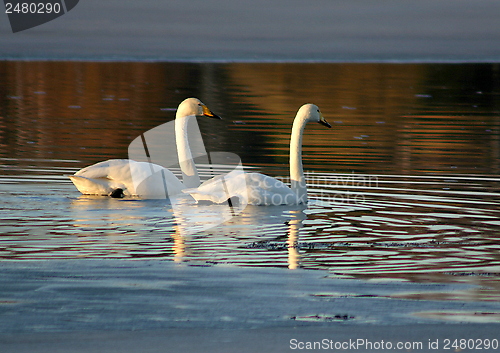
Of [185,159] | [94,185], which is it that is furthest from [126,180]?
[185,159]

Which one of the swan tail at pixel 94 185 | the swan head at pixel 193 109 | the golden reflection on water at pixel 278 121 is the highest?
the swan head at pixel 193 109

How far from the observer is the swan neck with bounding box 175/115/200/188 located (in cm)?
1170

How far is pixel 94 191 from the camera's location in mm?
11242

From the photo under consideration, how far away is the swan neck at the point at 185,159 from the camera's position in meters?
11.7

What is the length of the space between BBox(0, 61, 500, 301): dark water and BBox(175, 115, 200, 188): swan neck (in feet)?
3.38

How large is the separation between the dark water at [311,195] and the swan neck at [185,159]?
1029mm

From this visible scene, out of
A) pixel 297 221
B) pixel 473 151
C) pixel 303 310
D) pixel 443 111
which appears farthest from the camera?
pixel 443 111

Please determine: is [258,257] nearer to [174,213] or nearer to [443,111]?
[174,213]

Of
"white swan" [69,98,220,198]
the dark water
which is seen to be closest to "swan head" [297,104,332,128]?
the dark water

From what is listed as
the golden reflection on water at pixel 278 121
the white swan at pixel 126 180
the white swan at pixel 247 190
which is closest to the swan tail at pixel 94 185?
the white swan at pixel 126 180

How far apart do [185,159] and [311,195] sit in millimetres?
1727

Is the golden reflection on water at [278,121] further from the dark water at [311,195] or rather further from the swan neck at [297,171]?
the swan neck at [297,171]

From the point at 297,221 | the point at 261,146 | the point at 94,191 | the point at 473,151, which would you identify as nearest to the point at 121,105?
the point at 261,146

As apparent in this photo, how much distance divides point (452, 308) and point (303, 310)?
1001 mm
